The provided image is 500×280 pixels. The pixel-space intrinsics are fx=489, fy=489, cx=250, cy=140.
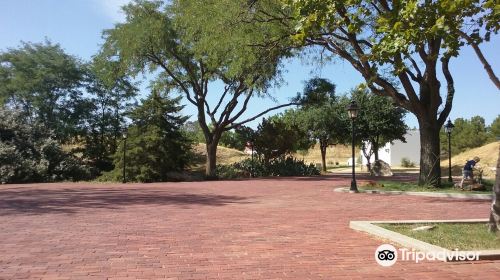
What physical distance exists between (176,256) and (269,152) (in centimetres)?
2778

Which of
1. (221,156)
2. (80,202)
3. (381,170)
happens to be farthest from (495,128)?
(80,202)

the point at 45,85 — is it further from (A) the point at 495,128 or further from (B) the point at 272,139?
(A) the point at 495,128

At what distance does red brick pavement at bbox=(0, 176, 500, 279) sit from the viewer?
6.04 metres

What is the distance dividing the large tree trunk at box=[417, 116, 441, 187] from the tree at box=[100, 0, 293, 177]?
6.77m

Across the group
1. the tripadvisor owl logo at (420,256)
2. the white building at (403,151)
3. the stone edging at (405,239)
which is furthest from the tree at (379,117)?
the tripadvisor owl logo at (420,256)

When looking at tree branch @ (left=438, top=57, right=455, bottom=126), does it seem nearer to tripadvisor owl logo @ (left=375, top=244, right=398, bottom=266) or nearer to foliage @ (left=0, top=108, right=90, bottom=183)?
tripadvisor owl logo @ (left=375, top=244, right=398, bottom=266)

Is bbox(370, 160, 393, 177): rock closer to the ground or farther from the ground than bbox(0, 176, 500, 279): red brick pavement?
farther from the ground

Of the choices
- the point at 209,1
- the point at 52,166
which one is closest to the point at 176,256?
the point at 209,1

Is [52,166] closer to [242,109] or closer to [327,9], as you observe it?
[242,109]

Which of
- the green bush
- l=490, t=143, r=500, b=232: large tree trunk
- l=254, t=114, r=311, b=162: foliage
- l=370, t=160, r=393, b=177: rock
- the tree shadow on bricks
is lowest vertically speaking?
the tree shadow on bricks

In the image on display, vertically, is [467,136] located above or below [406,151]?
above

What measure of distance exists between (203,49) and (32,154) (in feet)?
42.4

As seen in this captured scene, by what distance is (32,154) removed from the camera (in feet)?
93.9

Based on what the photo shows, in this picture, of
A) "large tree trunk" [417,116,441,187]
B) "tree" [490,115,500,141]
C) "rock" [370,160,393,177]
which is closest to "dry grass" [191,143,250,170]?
"rock" [370,160,393,177]
